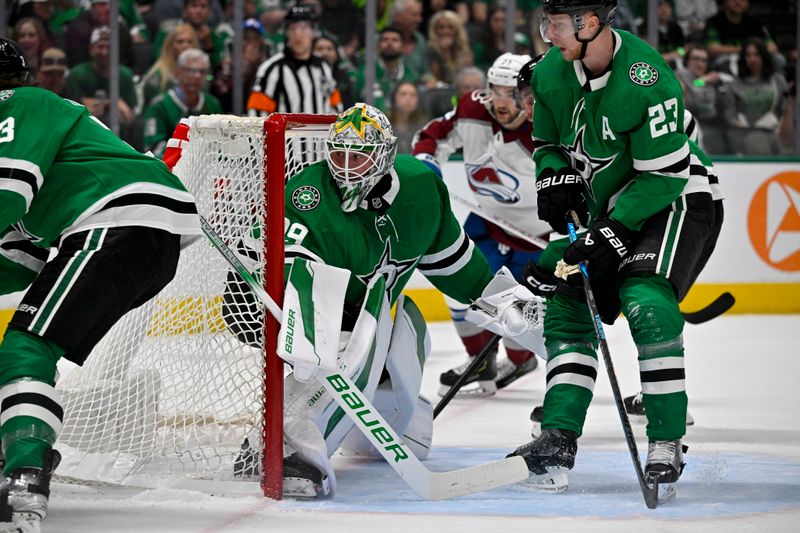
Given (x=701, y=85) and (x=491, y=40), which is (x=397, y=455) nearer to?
(x=491, y=40)

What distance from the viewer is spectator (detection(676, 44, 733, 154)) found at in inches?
279

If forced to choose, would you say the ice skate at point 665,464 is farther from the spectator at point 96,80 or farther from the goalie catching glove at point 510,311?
the spectator at point 96,80

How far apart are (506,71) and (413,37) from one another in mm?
2442

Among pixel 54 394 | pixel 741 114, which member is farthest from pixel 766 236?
pixel 54 394

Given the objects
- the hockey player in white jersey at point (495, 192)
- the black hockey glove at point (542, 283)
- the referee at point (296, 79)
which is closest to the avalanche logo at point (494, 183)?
the hockey player in white jersey at point (495, 192)

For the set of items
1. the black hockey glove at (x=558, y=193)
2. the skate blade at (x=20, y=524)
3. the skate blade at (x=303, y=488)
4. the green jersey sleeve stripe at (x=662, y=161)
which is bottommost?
the skate blade at (x=303, y=488)

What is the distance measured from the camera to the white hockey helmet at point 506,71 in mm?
4641

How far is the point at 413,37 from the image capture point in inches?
276

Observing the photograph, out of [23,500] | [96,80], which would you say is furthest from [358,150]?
[96,80]

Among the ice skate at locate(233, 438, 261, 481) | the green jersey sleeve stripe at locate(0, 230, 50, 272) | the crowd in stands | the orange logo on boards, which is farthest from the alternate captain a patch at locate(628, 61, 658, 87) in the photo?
the crowd in stands

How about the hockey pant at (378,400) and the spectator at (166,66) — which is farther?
the spectator at (166,66)

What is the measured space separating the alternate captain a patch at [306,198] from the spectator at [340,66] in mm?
3853

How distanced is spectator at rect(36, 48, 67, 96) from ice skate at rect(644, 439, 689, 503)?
419 cm

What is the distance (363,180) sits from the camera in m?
3.18
